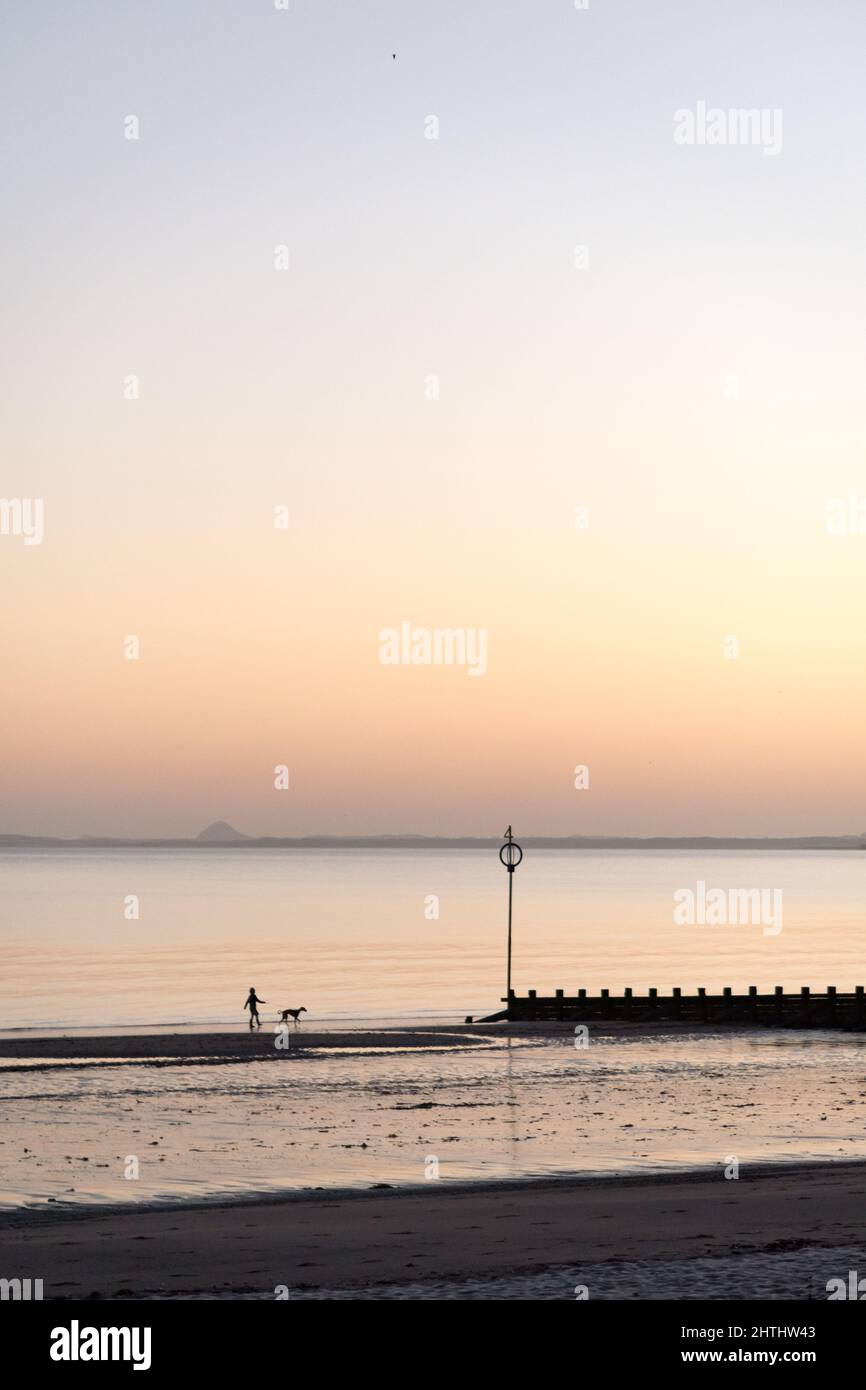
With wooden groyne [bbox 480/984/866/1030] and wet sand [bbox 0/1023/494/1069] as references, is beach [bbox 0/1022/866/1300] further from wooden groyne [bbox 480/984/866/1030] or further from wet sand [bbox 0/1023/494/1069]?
wooden groyne [bbox 480/984/866/1030]

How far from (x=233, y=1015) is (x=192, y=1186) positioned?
1787 inches

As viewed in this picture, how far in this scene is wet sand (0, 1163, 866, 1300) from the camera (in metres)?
18.1

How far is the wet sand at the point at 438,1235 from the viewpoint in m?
18.1

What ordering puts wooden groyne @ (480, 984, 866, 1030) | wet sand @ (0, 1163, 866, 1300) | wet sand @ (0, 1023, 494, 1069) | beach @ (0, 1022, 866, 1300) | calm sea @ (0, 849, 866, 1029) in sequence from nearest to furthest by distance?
wet sand @ (0, 1163, 866, 1300) → beach @ (0, 1022, 866, 1300) → wet sand @ (0, 1023, 494, 1069) → wooden groyne @ (480, 984, 866, 1030) → calm sea @ (0, 849, 866, 1029)

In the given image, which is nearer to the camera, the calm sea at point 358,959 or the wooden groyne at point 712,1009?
the wooden groyne at point 712,1009

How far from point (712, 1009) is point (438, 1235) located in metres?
40.8

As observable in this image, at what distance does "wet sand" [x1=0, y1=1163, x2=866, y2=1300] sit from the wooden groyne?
32.8 m

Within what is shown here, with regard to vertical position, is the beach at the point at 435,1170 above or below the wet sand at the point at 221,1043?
above

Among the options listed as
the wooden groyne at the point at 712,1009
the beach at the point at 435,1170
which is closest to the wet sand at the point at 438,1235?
the beach at the point at 435,1170

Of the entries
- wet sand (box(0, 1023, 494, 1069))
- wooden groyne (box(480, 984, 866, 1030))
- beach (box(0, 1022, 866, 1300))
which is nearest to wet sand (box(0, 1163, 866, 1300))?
beach (box(0, 1022, 866, 1300))

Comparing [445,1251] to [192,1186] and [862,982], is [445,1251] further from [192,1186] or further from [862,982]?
[862,982]

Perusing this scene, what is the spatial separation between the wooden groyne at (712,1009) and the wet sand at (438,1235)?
3283cm

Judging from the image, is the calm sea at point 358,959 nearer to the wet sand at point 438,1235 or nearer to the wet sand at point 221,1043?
the wet sand at point 221,1043
